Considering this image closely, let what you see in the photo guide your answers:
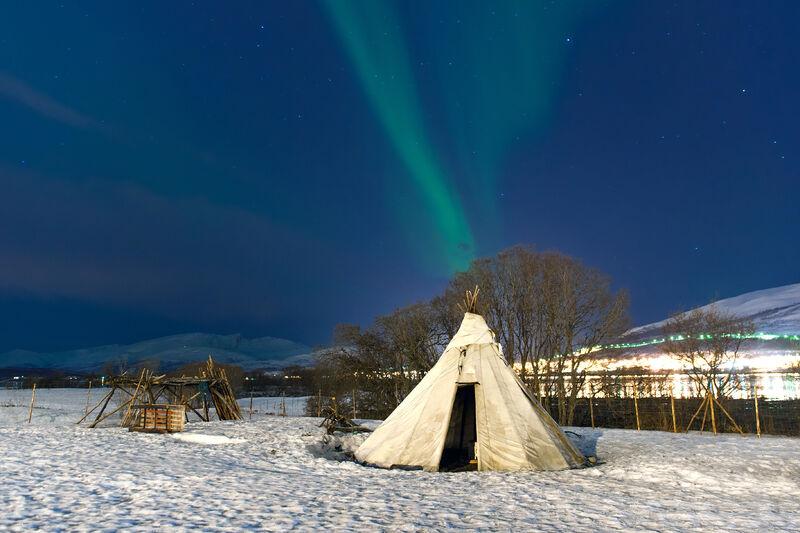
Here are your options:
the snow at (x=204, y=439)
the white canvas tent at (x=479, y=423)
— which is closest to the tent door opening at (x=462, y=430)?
the white canvas tent at (x=479, y=423)

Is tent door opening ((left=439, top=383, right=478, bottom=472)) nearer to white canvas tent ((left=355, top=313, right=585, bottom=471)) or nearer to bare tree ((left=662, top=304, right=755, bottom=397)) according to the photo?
white canvas tent ((left=355, top=313, right=585, bottom=471))

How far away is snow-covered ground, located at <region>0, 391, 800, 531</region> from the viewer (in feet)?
21.6

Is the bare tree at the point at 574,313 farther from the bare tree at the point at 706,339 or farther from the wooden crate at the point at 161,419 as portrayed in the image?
the wooden crate at the point at 161,419

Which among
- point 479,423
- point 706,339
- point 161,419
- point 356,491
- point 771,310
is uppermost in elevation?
point 771,310

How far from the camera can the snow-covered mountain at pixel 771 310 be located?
64.9 metres

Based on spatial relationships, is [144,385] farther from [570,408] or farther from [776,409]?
[776,409]

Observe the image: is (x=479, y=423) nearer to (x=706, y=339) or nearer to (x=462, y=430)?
(x=462, y=430)

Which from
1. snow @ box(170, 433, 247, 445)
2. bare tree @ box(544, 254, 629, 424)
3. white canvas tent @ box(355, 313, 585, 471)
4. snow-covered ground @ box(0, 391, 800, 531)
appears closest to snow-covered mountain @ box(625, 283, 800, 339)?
bare tree @ box(544, 254, 629, 424)

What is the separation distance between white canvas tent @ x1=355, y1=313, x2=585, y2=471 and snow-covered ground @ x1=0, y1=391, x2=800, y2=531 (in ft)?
2.12

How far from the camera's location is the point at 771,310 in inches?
3287

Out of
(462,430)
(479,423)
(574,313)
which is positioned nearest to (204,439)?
(462,430)

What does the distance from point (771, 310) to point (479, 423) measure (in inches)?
3591

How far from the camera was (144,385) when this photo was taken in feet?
71.9

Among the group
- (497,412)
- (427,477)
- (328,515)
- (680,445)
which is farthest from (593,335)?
(328,515)
